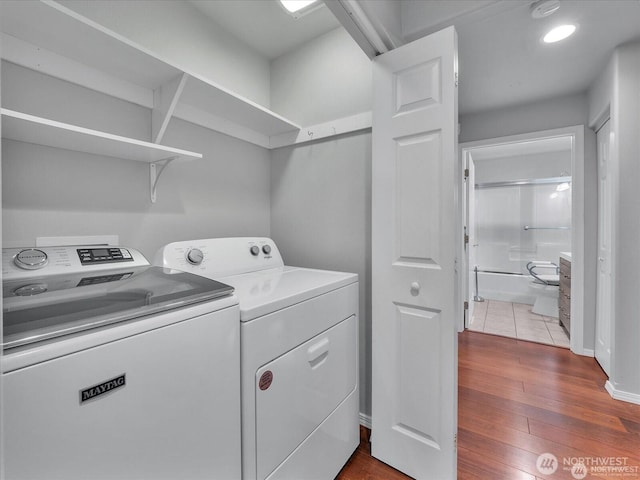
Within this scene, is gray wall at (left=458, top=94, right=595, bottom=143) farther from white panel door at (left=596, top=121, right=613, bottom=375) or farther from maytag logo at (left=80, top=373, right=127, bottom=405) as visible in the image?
maytag logo at (left=80, top=373, right=127, bottom=405)

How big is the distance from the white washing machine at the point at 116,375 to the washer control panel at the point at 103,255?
0.08 meters

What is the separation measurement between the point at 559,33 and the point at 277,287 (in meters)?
2.34

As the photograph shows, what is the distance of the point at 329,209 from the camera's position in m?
1.86

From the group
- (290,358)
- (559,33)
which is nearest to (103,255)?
(290,358)

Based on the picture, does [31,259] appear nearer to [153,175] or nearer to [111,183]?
[111,183]

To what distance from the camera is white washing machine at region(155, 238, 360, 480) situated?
0.98 metres

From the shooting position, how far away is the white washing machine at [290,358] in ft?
3.21

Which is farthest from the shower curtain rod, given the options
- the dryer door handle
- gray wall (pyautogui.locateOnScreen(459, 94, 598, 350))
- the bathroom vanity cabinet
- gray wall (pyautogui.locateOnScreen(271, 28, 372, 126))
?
the dryer door handle

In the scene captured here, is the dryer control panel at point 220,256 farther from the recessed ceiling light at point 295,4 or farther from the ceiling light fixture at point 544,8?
the ceiling light fixture at point 544,8

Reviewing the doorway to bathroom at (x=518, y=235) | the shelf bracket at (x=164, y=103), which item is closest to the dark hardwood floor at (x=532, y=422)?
the doorway to bathroom at (x=518, y=235)

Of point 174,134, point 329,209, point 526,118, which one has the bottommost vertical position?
point 329,209

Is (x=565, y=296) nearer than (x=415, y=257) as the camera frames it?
No

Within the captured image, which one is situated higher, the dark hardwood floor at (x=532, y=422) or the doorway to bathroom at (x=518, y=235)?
the doorway to bathroom at (x=518, y=235)

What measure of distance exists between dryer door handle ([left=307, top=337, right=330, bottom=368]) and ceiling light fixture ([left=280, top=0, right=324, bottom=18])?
1.67 m
